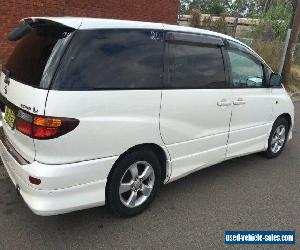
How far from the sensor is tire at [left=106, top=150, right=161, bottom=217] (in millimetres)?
3275

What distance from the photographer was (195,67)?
151 inches

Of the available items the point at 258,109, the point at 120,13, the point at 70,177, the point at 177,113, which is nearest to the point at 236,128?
the point at 258,109

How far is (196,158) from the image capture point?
401 centimetres

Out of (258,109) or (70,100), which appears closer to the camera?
(70,100)

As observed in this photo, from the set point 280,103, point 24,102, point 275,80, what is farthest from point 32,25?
point 280,103

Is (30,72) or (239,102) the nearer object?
(30,72)

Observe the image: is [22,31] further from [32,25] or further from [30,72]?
[30,72]

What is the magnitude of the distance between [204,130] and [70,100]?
174 centimetres

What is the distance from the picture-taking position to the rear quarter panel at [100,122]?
280 centimetres

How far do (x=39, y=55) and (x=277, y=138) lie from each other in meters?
3.93

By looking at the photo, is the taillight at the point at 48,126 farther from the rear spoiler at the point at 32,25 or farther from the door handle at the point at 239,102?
the door handle at the point at 239,102

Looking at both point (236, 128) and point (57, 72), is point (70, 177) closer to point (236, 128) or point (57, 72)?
point (57, 72)

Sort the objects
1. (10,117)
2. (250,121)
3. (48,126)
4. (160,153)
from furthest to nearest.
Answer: (250,121) < (160,153) < (10,117) < (48,126)

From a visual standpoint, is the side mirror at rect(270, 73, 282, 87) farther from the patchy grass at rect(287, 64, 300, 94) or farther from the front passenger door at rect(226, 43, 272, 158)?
the patchy grass at rect(287, 64, 300, 94)
